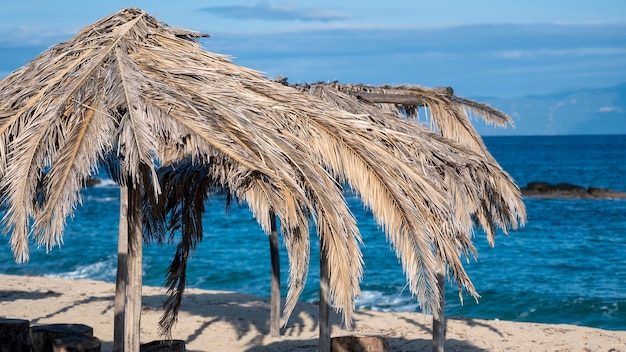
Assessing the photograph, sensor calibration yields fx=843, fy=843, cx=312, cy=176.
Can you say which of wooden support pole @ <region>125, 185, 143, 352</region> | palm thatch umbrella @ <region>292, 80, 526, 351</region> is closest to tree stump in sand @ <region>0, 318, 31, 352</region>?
wooden support pole @ <region>125, 185, 143, 352</region>

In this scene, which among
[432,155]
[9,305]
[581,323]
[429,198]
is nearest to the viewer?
[429,198]

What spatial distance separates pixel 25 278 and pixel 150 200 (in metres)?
9.31

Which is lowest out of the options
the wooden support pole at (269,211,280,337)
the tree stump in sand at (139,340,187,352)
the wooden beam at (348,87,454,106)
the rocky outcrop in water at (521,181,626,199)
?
the tree stump in sand at (139,340,187,352)

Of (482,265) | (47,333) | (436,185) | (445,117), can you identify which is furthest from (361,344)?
(482,265)

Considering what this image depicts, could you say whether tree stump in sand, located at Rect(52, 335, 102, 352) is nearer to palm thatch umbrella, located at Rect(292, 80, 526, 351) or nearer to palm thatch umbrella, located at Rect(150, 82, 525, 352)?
palm thatch umbrella, located at Rect(150, 82, 525, 352)

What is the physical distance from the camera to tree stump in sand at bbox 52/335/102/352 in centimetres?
592

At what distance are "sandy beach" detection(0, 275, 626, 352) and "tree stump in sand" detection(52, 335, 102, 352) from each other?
3.46m

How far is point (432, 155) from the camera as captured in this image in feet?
22.0

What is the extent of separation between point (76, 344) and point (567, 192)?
34734mm

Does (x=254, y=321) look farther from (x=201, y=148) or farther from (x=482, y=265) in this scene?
(x=482, y=265)

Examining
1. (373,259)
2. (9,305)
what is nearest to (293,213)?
(9,305)

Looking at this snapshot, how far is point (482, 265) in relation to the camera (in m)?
20.5

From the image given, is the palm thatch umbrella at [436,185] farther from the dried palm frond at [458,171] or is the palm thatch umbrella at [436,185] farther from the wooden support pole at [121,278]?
the wooden support pole at [121,278]

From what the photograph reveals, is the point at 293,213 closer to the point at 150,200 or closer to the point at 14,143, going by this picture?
the point at 14,143
